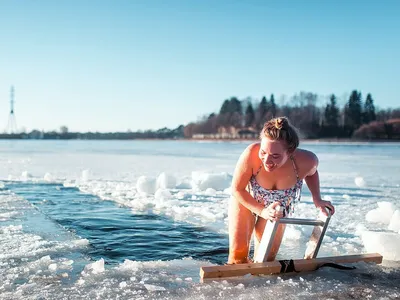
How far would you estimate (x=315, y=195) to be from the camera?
3.13 meters

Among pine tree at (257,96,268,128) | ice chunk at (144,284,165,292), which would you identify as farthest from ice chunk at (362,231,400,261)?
pine tree at (257,96,268,128)

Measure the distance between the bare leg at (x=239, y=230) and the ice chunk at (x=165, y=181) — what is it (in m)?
5.11

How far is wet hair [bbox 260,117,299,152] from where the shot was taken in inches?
107

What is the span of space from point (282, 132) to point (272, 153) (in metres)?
0.15

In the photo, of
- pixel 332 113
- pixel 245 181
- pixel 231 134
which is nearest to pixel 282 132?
pixel 245 181

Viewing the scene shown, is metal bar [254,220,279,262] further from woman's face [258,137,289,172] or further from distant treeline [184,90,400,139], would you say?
distant treeline [184,90,400,139]

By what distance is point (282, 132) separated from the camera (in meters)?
2.74

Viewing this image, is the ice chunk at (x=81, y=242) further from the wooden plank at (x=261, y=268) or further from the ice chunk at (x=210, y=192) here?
the ice chunk at (x=210, y=192)

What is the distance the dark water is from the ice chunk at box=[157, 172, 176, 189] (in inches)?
68.3

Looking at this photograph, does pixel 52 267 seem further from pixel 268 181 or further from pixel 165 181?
pixel 165 181

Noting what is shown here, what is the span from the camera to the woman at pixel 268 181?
2.76 m

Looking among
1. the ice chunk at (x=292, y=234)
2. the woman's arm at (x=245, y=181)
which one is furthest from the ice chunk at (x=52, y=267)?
the ice chunk at (x=292, y=234)

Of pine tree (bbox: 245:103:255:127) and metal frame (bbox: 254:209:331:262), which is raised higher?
pine tree (bbox: 245:103:255:127)

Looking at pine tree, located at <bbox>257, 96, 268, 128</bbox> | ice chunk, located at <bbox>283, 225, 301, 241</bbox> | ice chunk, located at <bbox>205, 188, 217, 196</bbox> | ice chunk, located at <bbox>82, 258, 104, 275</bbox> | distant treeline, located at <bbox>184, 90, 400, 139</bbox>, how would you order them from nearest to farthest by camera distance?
ice chunk, located at <bbox>82, 258, 104, 275</bbox>, ice chunk, located at <bbox>283, 225, 301, 241</bbox>, ice chunk, located at <bbox>205, 188, 217, 196</bbox>, distant treeline, located at <bbox>184, 90, 400, 139</bbox>, pine tree, located at <bbox>257, 96, 268, 128</bbox>
